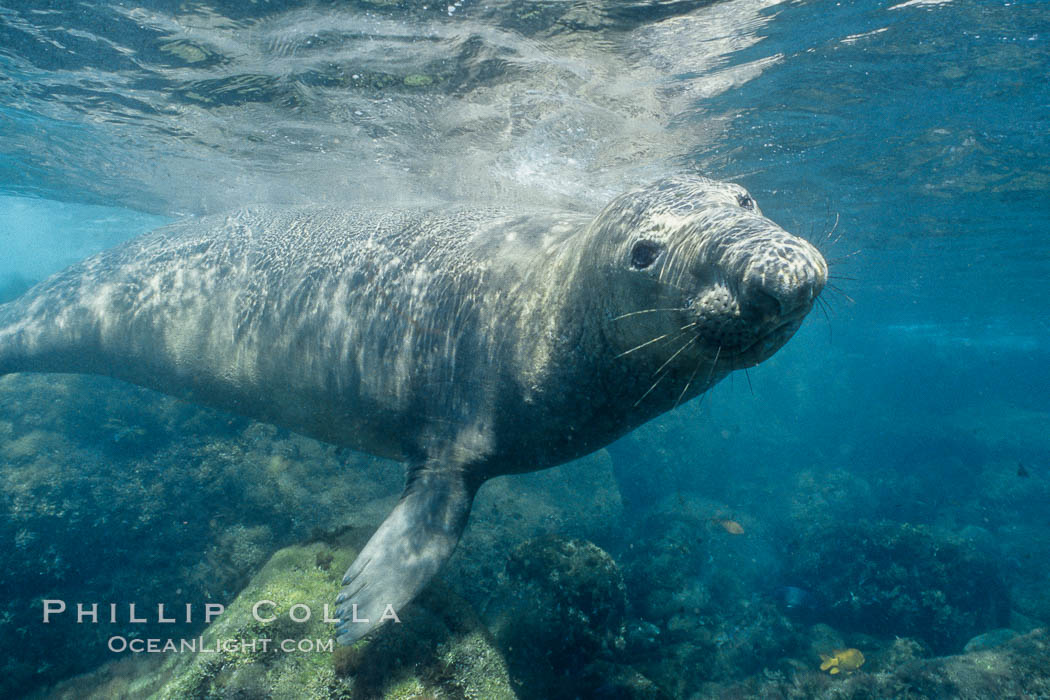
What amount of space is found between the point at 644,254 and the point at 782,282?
0.80m

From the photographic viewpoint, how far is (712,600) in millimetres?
11188

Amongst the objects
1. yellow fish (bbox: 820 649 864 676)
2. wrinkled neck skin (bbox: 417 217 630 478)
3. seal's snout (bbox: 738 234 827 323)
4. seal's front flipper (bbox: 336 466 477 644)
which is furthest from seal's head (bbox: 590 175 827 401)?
yellow fish (bbox: 820 649 864 676)

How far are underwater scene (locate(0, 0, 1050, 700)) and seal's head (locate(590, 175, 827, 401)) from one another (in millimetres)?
21

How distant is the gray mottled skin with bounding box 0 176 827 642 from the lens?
2301mm

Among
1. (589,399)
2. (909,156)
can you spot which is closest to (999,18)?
(909,156)

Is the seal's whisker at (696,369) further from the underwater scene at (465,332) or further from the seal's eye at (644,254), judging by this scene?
the seal's eye at (644,254)

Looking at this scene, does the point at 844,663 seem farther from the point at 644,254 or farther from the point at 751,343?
the point at 644,254

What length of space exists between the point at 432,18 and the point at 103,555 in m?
7.92

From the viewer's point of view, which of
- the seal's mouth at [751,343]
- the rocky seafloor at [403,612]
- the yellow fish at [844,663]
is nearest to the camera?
the seal's mouth at [751,343]

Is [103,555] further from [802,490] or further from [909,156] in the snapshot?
[802,490]

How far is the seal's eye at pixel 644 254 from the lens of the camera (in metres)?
2.47

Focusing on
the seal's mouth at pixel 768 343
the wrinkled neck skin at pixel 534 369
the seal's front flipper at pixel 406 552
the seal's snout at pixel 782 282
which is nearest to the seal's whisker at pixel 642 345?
the wrinkled neck skin at pixel 534 369

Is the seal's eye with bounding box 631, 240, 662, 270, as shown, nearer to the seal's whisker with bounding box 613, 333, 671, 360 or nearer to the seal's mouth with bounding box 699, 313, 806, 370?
the seal's whisker with bounding box 613, 333, 671, 360

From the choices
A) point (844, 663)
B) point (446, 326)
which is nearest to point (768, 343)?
point (446, 326)
